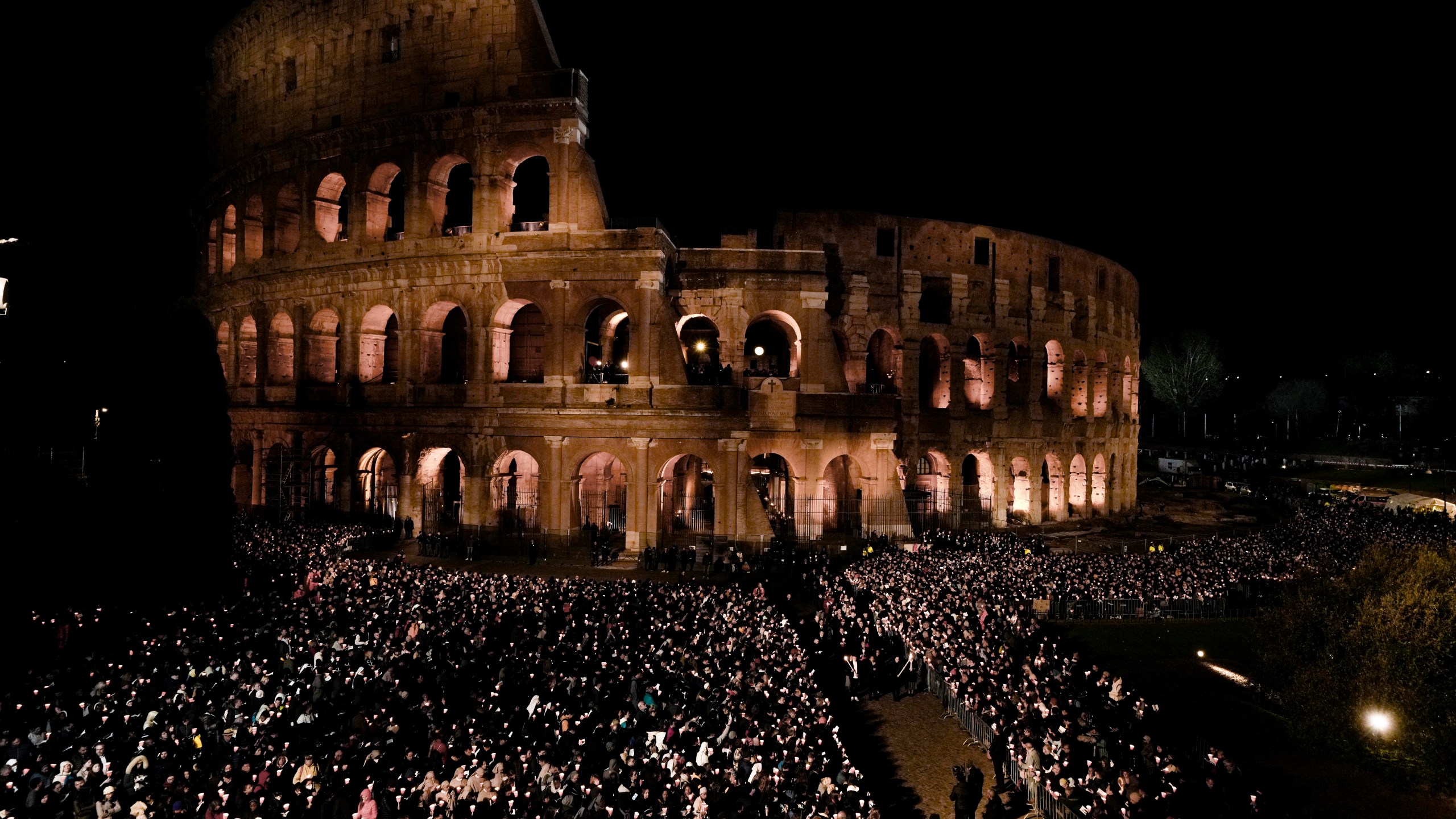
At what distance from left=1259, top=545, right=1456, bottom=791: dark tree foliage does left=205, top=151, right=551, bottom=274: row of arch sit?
25463 mm

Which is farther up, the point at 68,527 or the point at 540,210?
the point at 540,210

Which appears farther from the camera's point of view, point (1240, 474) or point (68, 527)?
point (1240, 474)

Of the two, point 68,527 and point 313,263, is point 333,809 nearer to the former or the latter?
point 68,527

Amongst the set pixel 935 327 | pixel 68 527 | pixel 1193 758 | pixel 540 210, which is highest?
pixel 540 210

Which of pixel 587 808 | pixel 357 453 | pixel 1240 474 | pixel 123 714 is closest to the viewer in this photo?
pixel 587 808

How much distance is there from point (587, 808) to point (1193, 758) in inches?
395

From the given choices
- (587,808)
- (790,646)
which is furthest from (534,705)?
(790,646)

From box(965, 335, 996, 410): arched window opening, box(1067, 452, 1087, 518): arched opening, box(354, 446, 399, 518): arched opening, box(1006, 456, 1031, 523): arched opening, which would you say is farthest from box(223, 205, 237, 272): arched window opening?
box(1067, 452, 1087, 518): arched opening

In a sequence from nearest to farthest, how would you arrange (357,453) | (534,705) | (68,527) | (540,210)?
1. (534,705)
2. (68,527)
3. (357,453)
4. (540,210)

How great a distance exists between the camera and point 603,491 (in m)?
33.9

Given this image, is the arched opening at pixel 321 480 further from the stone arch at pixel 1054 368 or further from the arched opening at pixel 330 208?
the stone arch at pixel 1054 368

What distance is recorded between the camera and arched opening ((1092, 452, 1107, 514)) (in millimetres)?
41188

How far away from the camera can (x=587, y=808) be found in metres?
9.12

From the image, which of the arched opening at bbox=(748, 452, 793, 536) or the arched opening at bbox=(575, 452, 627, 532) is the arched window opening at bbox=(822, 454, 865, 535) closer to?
the arched opening at bbox=(748, 452, 793, 536)
